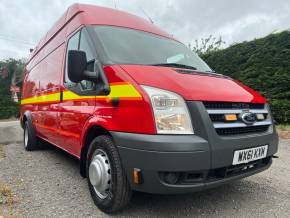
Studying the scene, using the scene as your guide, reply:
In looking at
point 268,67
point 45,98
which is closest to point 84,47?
point 45,98

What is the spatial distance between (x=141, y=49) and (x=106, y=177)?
4.91ft

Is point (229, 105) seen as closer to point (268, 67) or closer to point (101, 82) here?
point (101, 82)

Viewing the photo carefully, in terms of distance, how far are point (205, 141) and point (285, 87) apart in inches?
243

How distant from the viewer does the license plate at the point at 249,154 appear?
Answer: 255 cm

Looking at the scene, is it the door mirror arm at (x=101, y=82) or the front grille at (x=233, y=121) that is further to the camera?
the door mirror arm at (x=101, y=82)

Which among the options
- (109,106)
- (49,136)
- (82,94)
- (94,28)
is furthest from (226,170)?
(49,136)

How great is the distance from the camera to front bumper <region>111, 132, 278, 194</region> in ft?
7.48

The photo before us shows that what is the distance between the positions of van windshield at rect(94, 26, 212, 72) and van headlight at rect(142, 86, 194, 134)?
720mm

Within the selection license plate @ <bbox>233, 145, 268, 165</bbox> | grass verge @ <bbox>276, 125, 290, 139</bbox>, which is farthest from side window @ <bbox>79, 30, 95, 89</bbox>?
grass verge @ <bbox>276, 125, 290, 139</bbox>

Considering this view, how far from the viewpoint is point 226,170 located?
2541 mm

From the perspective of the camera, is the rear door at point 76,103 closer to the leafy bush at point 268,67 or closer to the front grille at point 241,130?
the front grille at point 241,130

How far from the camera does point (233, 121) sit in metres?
2.61

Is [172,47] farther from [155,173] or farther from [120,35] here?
[155,173]

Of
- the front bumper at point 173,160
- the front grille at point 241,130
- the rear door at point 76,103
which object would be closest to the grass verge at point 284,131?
the front grille at point 241,130
